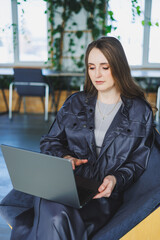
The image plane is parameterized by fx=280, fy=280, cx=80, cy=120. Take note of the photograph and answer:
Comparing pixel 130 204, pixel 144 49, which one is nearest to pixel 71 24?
pixel 144 49

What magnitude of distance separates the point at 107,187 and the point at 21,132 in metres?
2.90

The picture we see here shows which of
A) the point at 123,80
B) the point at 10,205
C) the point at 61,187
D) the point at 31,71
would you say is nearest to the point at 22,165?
the point at 61,187

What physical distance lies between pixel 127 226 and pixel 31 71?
11.5ft

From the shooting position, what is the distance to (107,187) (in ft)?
3.64

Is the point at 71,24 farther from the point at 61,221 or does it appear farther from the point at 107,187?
the point at 61,221

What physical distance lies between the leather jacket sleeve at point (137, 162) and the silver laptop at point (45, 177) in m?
0.16

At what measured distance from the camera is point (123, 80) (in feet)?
4.54

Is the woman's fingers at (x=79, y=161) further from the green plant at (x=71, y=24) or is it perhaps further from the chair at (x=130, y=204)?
the green plant at (x=71, y=24)

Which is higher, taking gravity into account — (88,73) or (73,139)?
(88,73)

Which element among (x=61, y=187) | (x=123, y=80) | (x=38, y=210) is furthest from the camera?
(x=123, y=80)

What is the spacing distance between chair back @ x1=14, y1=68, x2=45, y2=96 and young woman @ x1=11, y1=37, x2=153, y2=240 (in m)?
2.82

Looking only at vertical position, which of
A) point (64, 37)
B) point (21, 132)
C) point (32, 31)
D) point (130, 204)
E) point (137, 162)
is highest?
point (32, 31)

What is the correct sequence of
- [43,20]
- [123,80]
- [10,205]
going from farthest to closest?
[43,20] → [123,80] → [10,205]

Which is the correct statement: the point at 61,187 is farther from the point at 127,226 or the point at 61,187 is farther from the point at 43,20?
the point at 43,20
